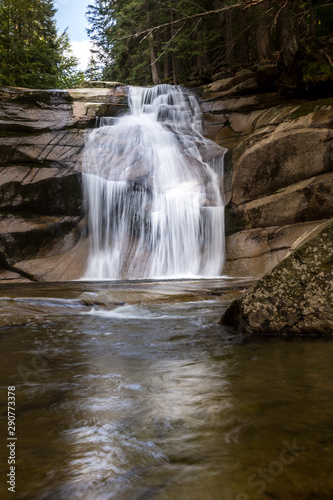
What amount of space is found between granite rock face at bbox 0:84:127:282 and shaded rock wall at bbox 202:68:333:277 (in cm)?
519

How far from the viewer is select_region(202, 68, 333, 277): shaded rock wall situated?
1028 cm

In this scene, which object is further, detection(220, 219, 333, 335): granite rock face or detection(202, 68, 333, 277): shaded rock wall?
detection(202, 68, 333, 277): shaded rock wall

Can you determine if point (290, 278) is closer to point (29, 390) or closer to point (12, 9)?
point (29, 390)

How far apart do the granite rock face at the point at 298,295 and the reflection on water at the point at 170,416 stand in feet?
0.92

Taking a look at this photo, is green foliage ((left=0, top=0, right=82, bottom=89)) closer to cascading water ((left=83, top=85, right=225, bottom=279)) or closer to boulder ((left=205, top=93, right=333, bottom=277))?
cascading water ((left=83, top=85, right=225, bottom=279))

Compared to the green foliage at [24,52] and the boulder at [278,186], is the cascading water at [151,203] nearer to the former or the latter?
the boulder at [278,186]

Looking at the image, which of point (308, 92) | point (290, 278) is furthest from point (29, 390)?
point (308, 92)

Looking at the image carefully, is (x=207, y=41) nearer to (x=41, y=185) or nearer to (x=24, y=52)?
(x=24, y=52)

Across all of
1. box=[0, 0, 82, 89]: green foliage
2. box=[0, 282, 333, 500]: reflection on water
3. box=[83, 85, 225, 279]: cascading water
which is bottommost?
box=[0, 282, 333, 500]: reflection on water

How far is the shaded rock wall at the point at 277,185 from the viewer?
10.3 metres

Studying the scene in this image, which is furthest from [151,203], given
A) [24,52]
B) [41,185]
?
[24,52]

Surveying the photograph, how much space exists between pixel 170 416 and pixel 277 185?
10.1 metres

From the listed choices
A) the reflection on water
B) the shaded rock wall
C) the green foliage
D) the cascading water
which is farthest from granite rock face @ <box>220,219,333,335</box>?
the green foliage

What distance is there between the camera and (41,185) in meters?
12.7
